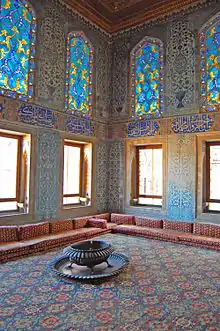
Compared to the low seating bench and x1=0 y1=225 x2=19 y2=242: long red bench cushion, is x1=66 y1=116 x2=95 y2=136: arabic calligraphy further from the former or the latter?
x1=0 y1=225 x2=19 y2=242: long red bench cushion

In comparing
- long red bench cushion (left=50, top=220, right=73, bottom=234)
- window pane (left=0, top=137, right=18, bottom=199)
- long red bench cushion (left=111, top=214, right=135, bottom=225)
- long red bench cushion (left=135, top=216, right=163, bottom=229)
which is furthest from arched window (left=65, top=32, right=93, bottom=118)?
long red bench cushion (left=135, top=216, right=163, bottom=229)

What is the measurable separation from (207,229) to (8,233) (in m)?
4.16

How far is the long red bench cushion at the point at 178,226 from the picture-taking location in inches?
252

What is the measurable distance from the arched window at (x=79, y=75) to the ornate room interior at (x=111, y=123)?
0.10 ft

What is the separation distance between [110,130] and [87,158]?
121 cm

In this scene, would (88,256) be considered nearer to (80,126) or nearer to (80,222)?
(80,222)

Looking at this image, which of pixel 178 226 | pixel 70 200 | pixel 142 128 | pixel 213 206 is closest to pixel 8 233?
pixel 70 200

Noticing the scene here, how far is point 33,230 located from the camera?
565cm

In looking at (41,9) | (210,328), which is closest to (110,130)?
(41,9)

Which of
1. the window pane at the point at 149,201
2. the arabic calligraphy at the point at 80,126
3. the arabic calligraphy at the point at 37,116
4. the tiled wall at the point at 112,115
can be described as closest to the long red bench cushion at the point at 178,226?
the tiled wall at the point at 112,115

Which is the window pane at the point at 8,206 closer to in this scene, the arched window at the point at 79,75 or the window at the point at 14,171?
the window at the point at 14,171

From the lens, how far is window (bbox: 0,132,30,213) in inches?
232

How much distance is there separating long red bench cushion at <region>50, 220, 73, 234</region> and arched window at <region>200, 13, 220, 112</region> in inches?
166

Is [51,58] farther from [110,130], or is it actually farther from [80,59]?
[110,130]
